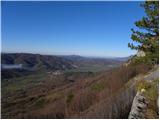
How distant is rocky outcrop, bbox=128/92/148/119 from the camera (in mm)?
9741

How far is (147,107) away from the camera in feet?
32.8

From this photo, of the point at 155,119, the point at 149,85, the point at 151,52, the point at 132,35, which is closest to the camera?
the point at 155,119

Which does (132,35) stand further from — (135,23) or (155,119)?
(155,119)

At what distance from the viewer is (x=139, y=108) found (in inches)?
402

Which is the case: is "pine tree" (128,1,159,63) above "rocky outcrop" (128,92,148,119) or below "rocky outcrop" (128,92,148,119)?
above

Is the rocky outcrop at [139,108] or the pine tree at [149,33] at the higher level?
the pine tree at [149,33]

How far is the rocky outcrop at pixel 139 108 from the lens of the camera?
9.74m

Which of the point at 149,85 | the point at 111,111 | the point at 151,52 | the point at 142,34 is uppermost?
the point at 142,34

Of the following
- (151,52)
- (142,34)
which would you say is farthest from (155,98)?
(142,34)

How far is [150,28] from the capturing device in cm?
1282

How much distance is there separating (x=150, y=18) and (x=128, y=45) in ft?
5.97

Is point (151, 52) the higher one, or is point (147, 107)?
point (151, 52)

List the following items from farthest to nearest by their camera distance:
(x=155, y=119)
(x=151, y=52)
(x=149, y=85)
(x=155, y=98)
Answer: (x=151, y=52) → (x=149, y=85) → (x=155, y=98) → (x=155, y=119)

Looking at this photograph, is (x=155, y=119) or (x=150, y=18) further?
(x=150, y=18)
